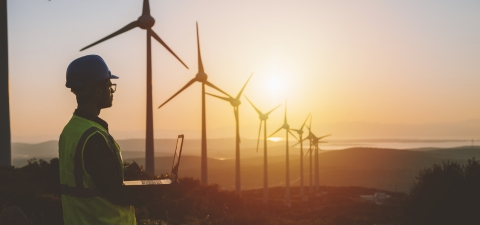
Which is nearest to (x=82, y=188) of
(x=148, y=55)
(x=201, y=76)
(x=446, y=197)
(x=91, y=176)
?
(x=91, y=176)

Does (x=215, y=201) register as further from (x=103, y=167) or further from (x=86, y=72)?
(x=103, y=167)

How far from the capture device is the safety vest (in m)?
5.11

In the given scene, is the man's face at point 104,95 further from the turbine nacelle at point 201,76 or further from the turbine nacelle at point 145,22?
the turbine nacelle at point 201,76

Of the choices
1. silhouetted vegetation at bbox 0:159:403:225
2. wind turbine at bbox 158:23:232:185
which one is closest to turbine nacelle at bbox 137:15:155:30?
wind turbine at bbox 158:23:232:185

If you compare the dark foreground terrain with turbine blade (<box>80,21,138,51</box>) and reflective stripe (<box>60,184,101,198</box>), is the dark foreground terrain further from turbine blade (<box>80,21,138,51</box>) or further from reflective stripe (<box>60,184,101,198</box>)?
turbine blade (<box>80,21,138,51</box>)

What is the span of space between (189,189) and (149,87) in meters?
15.9

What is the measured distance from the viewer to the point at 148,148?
4156 cm

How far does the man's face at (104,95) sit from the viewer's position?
18.4 ft

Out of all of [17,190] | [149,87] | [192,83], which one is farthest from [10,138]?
[192,83]

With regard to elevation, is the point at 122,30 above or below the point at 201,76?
above

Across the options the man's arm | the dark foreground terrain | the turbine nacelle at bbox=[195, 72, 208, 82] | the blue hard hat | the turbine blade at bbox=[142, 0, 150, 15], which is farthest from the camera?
the turbine nacelle at bbox=[195, 72, 208, 82]

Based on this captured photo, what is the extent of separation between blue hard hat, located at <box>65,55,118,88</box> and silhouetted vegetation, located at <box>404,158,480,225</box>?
26209 mm

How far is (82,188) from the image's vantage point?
5.11 meters

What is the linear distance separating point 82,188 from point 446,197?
28208mm
